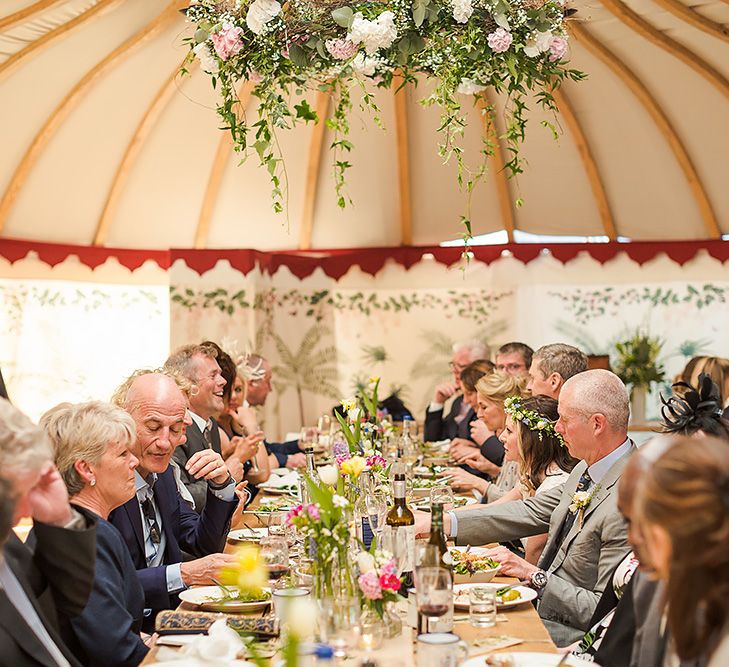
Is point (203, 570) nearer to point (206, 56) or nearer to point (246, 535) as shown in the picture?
point (246, 535)

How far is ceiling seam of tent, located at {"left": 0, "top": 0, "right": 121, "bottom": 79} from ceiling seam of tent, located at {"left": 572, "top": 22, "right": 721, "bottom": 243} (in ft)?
9.25

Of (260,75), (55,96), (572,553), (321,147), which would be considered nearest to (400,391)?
(321,147)

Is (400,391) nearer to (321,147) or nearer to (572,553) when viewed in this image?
(321,147)

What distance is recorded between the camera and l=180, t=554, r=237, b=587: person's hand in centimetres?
335

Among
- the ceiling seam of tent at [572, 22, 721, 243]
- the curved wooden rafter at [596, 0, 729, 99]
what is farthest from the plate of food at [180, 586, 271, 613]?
the ceiling seam of tent at [572, 22, 721, 243]

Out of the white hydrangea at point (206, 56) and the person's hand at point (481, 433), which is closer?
the white hydrangea at point (206, 56)

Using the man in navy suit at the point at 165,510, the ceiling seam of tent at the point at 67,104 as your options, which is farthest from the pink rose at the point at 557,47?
the ceiling seam of tent at the point at 67,104

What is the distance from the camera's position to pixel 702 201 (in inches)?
317

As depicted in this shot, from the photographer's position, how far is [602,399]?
3.64m

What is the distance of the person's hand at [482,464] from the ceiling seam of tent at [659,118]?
269cm

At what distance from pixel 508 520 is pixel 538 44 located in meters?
1.84

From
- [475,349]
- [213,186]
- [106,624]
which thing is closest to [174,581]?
[106,624]

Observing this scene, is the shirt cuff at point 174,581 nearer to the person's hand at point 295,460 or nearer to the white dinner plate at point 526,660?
the white dinner plate at point 526,660

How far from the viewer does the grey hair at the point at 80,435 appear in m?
2.96
